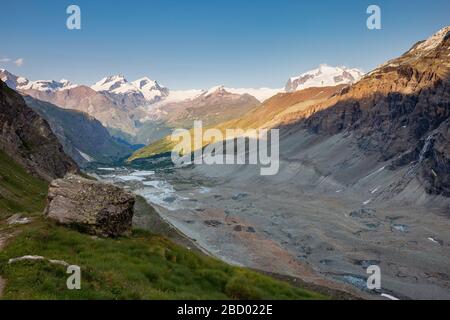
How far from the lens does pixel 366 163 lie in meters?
182

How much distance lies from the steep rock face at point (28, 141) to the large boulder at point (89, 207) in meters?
60.8

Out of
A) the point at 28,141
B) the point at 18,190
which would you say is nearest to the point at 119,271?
the point at 18,190

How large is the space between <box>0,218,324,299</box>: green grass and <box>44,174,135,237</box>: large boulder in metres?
1.03

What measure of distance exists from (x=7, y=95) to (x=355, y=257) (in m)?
91.1

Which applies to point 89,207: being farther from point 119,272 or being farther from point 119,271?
point 119,272

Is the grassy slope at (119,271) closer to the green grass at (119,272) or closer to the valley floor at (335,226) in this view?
the green grass at (119,272)

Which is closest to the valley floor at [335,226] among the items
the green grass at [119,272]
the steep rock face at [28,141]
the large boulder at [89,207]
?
the steep rock face at [28,141]

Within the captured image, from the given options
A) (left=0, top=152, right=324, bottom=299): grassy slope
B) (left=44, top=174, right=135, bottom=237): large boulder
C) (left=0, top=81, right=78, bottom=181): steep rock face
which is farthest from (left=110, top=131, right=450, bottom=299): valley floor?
(left=44, top=174, right=135, bottom=237): large boulder

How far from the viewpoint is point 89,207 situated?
1177 inches

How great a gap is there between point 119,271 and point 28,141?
289 feet

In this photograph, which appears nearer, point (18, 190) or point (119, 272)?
point (119, 272)

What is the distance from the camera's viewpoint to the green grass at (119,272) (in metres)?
19.4

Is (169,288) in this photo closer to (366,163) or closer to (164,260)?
(164,260)
